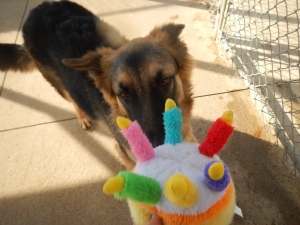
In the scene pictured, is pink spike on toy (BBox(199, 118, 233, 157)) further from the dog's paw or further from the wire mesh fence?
the dog's paw

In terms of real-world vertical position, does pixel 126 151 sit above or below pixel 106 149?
above

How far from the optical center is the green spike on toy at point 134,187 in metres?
0.82

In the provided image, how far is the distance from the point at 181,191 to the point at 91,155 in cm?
230

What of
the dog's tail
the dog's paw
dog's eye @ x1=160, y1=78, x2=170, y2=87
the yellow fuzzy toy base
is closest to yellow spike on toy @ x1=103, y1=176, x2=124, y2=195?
the yellow fuzzy toy base

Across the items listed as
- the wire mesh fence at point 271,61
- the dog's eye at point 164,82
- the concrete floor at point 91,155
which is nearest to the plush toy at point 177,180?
the dog's eye at point 164,82

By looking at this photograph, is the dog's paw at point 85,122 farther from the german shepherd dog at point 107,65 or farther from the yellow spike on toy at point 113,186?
the yellow spike on toy at point 113,186

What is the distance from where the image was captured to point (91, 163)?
9.33 ft

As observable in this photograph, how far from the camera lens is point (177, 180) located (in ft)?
2.61

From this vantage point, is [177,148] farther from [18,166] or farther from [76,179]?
[18,166]

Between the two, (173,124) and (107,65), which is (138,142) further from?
(107,65)

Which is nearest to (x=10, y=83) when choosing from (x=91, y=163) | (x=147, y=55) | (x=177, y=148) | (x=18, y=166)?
(x=18, y=166)

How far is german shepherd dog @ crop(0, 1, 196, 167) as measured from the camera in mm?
1889

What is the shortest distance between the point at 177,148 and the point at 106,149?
198 centimetres

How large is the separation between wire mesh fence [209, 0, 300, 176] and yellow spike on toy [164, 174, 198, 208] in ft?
6.84
